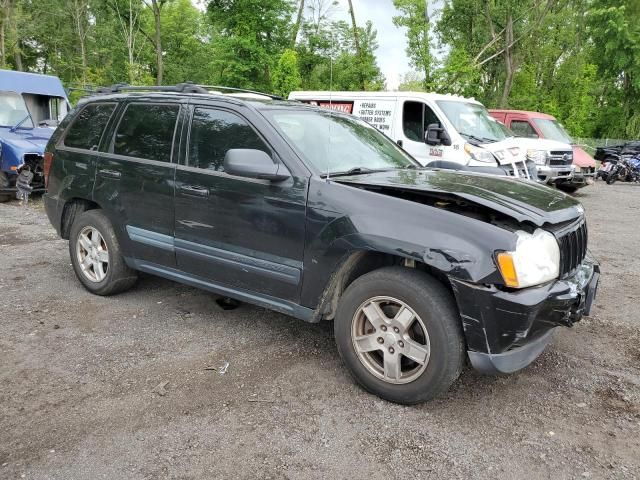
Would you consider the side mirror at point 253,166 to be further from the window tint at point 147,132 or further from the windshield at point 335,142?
the window tint at point 147,132

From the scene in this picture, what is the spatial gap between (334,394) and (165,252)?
6.13 feet

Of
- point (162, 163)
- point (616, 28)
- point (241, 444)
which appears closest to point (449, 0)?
point (616, 28)

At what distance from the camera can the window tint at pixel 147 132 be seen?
4238 mm

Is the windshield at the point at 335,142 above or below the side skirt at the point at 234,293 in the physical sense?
above

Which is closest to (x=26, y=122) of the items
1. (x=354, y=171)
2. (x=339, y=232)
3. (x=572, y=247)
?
(x=354, y=171)

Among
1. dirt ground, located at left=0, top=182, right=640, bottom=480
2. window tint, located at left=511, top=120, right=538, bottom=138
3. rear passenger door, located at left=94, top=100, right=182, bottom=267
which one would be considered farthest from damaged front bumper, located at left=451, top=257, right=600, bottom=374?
window tint, located at left=511, top=120, right=538, bottom=138

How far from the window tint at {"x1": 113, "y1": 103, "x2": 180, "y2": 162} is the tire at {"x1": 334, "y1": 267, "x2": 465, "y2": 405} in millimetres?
2053

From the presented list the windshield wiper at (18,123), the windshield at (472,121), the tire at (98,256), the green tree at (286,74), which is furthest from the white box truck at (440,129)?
the green tree at (286,74)

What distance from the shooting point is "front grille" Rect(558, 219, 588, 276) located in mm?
3090

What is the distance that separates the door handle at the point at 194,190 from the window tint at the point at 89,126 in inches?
51.5

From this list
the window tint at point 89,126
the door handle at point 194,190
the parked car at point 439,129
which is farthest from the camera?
the parked car at point 439,129

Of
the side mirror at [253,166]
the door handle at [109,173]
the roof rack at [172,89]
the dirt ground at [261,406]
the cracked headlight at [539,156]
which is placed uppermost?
the roof rack at [172,89]

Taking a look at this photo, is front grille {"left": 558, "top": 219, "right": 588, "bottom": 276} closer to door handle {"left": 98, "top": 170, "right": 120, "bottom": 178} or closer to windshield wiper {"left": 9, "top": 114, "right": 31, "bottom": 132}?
door handle {"left": 98, "top": 170, "right": 120, "bottom": 178}

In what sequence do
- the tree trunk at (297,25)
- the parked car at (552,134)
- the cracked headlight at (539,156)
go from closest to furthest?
the cracked headlight at (539,156) < the parked car at (552,134) < the tree trunk at (297,25)
